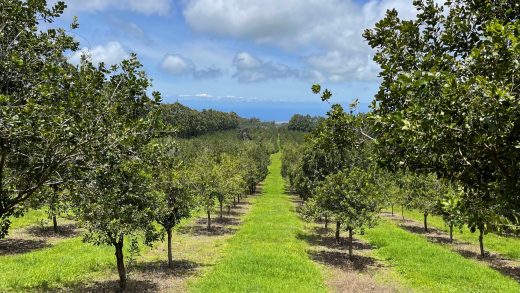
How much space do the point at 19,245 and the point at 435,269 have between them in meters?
31.4

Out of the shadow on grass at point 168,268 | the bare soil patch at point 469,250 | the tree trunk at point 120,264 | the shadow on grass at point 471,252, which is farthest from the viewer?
the bare soil patch at point 469,250

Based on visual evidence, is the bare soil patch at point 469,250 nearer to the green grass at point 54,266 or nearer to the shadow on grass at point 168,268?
the shadow on grass at point 168,268

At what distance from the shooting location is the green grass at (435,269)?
23.4 meters

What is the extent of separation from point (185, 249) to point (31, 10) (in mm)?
25949

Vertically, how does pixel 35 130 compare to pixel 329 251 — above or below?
above

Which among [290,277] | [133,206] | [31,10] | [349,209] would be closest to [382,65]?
[31,10]

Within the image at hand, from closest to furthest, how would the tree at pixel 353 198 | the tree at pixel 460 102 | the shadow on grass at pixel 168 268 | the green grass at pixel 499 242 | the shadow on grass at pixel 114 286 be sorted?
1. the tree at pixel 460 102
2. the shadow on grass at pixel 114 286
3. the shadow on grass at pixel 168 268
4. the tree at pixel 353 198
5. the green grass at pixel 499 242

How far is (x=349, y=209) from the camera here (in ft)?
94.3

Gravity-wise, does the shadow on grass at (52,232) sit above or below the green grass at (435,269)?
above

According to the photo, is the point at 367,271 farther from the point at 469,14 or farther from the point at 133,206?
the point at 469,14

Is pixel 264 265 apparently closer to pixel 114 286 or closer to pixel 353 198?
pixel 353 198

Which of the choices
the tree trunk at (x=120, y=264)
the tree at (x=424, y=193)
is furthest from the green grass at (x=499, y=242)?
the tree trunk at (x=120, y=264)

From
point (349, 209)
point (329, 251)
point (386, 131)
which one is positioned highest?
point (386, 131)

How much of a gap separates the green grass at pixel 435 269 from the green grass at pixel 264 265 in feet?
21.2
